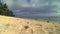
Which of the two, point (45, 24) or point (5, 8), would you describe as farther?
point (5, 8)

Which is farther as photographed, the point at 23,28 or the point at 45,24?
the point at 45,24

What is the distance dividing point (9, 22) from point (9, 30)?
6.34 feet

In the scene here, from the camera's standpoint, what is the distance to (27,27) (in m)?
22.8

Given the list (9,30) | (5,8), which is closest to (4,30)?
(9,30)

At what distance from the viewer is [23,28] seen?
22469mm

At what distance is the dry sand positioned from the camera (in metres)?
22.0

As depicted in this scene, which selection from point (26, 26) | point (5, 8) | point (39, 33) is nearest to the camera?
point (39, 33)

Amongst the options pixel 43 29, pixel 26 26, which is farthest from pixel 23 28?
pixel 43 29

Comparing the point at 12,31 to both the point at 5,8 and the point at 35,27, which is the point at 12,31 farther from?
the point at 5,8

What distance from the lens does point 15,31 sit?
72.6ft

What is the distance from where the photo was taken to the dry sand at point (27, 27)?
868 inches

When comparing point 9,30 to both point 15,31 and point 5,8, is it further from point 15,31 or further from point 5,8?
point 5,8

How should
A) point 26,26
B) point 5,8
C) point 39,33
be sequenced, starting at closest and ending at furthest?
1. point 39,33
2. point 26,26
3. point 5,8

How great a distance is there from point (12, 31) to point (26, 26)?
1.88m
